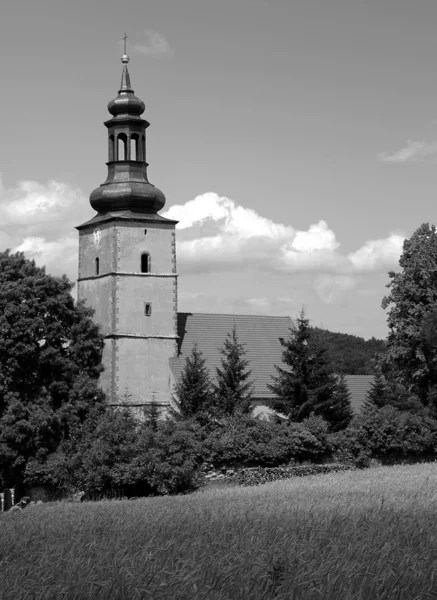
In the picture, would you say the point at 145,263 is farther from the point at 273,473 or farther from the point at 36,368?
the point at 273,473

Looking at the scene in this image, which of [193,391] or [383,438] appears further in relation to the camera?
[193,391]

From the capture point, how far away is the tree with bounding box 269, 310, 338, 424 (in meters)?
43.6

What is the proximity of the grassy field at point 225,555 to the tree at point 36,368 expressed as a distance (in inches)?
969

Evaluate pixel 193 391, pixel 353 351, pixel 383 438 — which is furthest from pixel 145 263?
pixel 353 351

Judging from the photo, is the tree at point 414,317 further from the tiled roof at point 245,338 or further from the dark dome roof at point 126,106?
the dark dome roof at point 126,106

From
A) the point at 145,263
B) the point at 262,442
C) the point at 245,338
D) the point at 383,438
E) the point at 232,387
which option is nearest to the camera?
the point at 262,442

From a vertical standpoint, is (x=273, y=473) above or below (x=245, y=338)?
below

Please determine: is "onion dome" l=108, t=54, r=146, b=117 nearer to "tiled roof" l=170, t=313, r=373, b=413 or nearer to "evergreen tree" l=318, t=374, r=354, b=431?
"tiled roof" l=170, t=313, r=373, b=413

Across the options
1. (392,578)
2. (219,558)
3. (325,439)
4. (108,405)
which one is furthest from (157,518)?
(108,405)

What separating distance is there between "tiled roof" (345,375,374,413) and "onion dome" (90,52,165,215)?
15871 millimetres

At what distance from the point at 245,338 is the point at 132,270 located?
733 centimetres

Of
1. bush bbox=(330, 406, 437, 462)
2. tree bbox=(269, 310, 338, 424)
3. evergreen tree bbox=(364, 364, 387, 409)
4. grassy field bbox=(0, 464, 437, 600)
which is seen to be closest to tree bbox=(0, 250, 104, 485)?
tree bbox=(269, 310, 338, 424)

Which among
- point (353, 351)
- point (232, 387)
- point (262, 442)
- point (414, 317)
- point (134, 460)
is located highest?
point (353, 351)

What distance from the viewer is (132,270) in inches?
2045
